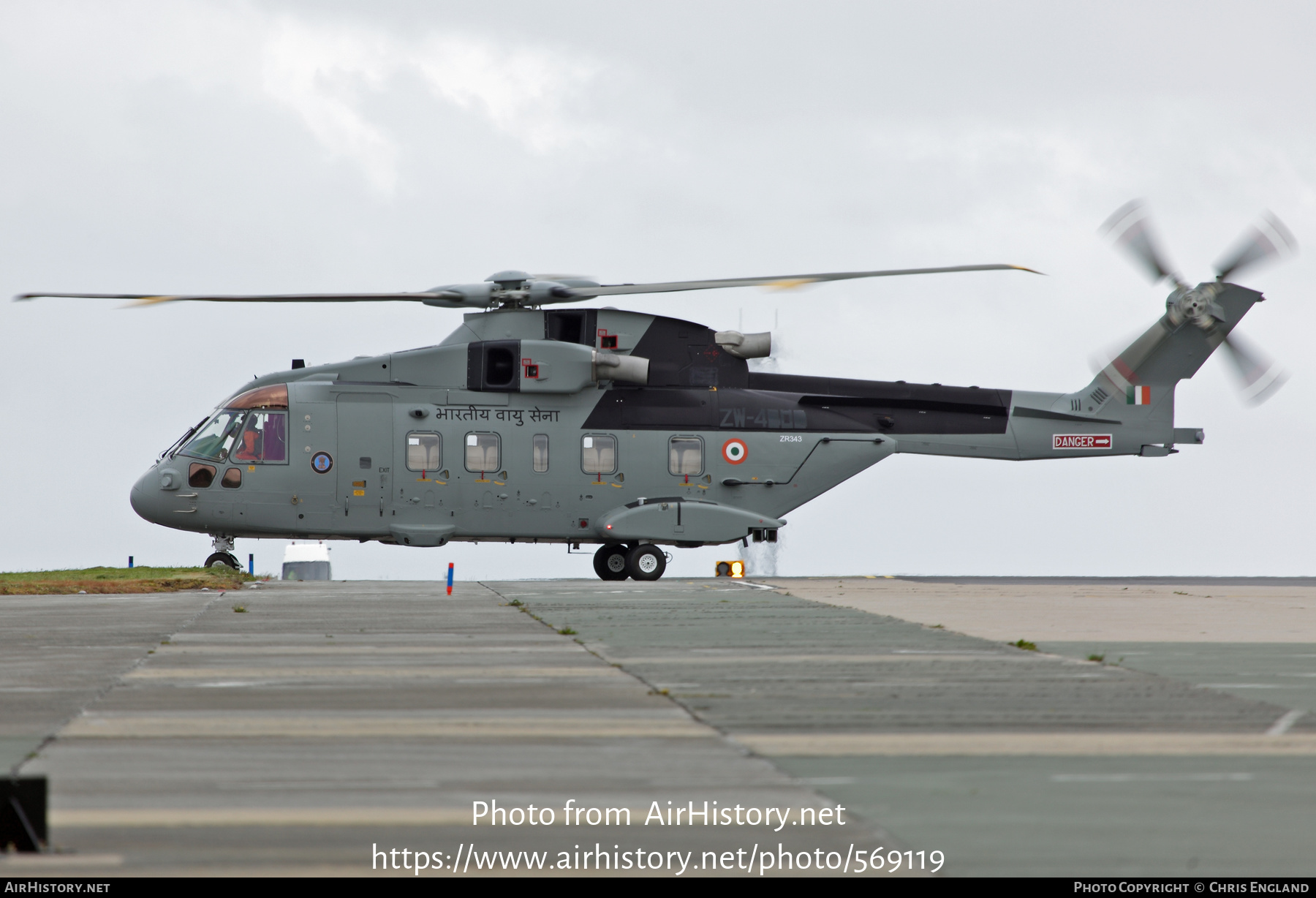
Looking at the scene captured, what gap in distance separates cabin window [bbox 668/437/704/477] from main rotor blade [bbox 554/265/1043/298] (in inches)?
155

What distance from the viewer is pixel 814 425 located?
29.8 meters

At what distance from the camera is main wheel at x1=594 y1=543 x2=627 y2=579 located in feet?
97.1

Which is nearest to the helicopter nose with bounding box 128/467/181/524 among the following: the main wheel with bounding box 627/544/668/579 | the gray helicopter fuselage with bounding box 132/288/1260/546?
the gray helicopter fuselage with bounding box 132/288/1260/546

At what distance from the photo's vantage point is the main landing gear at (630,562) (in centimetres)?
2914

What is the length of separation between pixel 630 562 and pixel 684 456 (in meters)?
2.43

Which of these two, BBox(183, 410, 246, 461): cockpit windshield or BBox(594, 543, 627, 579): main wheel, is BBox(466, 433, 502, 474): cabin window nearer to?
BBox(594, 543, 627, 579): main wheel

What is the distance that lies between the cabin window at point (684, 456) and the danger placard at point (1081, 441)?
791 centimetres

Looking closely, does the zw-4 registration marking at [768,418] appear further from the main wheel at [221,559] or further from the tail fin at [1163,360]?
the main wheel at [221,559]

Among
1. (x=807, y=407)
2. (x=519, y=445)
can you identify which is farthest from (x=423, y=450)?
(x=807, y=407)

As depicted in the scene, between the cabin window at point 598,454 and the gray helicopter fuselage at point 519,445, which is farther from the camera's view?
the cabin window at point 598,454

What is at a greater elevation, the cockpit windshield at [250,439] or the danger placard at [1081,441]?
the danger placard at [1081,441]

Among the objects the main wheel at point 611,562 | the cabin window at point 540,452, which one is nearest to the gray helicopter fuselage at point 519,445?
the cabin window at point 540,452
